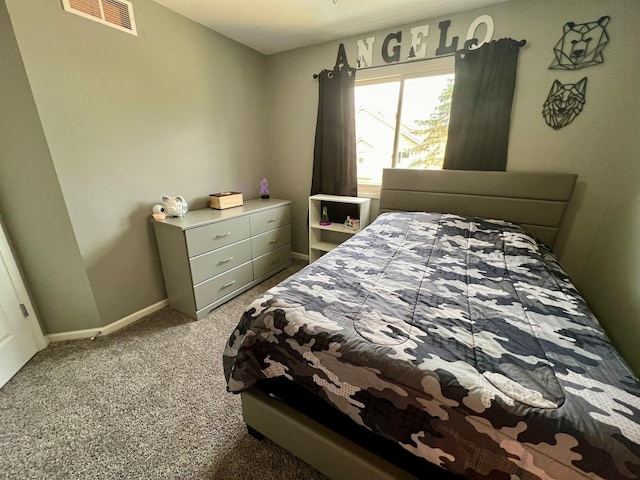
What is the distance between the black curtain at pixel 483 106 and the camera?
1.99m

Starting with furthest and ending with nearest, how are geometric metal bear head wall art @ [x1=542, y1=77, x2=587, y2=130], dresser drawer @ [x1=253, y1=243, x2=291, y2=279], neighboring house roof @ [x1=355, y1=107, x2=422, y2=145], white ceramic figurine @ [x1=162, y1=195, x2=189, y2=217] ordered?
dresser drawer @ [x1=253, y1=243, x2=291, y2=279], neighboring house roof @ [x1=355, y1=107, x2=422, y2=145], white ceramic figurine @ [x1=162, y1=195, x2=189, y2=217], geometric metal bear head wall art @ [x1=542, y1=77, x2=587, y2=130]

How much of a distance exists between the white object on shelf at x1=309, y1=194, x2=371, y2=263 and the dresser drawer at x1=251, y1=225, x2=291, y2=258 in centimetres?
29

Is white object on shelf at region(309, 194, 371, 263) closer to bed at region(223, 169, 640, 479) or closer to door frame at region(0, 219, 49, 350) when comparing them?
bed at region(223, 169, 640, 479)

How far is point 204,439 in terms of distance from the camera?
4.10ft

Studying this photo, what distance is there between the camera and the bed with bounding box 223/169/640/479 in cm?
66

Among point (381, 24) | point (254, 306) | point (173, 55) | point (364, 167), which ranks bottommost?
point (254, 306)

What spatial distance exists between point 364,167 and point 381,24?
1.23 m

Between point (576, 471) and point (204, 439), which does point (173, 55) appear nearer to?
point (204, 439)

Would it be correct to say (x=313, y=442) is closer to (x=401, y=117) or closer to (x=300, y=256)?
(x=300, y=256)

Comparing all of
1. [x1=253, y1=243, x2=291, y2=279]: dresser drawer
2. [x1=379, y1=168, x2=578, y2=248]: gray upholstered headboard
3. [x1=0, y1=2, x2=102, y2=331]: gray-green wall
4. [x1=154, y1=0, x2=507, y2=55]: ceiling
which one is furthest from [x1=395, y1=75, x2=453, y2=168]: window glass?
[x1=0, y1=2, x2=102, y2=331]: gray-green wall

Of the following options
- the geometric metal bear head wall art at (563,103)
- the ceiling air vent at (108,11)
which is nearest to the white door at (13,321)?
the ceiling air vent at (108,11)

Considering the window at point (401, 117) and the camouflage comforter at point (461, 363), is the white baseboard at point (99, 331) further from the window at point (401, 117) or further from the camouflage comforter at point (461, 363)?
the window at point (401, 117)

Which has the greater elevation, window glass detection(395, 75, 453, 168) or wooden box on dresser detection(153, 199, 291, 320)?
window glass detection(395, 75, 453, 168)

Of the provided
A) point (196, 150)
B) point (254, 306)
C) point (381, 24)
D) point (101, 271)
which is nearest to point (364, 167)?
point (381, 24)
